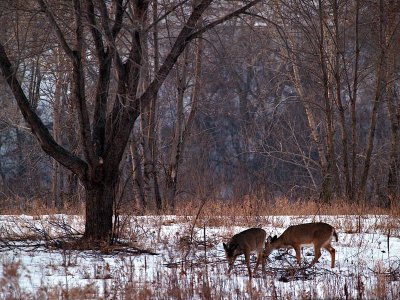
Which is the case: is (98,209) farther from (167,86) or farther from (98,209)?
(167,86)

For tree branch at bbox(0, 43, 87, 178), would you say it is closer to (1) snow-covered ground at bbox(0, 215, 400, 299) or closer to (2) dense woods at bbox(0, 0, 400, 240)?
(2) dense woods at bbox(0, 0, 400, 240)

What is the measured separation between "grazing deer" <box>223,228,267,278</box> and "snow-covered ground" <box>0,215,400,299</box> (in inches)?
7.2

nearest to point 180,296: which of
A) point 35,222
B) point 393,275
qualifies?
point 393,275

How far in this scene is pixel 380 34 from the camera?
1798 cm

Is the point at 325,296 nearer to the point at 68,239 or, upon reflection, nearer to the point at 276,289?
the point at 276,289

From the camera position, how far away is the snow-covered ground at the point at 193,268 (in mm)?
6625

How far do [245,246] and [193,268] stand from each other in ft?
2.25

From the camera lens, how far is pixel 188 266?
8.18 metres

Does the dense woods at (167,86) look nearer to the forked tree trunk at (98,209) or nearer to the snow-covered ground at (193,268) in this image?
the forked tree trunk at (98,209)

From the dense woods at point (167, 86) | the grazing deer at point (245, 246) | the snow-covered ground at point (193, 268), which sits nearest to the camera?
the snow-covered ground at point (193, 268)

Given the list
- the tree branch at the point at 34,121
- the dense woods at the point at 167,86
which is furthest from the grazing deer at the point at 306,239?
the tree branch at the point at 34,121

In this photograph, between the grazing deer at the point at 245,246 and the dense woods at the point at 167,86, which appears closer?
the grazing deer at the point at 245,246

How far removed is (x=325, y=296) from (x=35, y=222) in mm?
6321

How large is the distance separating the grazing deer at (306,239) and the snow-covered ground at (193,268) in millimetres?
219
